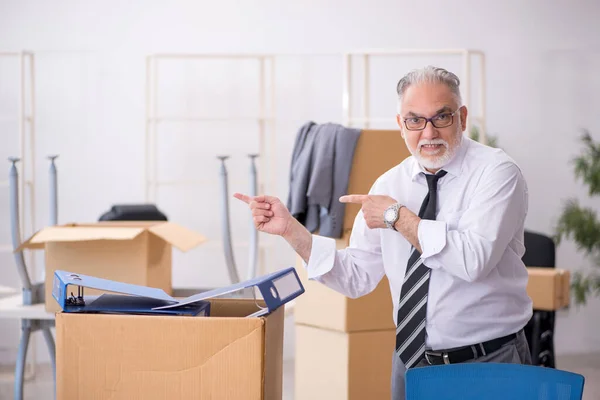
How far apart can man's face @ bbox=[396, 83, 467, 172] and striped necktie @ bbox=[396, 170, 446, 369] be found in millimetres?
51

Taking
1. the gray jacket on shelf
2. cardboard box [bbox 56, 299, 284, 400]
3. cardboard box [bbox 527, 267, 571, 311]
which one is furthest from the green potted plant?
cardboard box [bbox 56, 299, 284, 400]

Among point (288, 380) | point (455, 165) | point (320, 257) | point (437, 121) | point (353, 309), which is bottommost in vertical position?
point (288, 380)

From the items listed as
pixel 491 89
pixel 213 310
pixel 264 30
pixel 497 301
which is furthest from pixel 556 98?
pixel 213 310

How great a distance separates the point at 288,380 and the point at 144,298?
3.44 m

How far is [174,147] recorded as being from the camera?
5254 millimetres

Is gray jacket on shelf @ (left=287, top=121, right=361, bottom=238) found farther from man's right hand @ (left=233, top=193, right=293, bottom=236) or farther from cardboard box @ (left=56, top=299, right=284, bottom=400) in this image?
cardboard box @ (left=56, top=299, right=284, bottom=400)

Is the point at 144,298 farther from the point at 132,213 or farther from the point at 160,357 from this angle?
the point at 132,213

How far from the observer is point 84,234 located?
86.5 inches

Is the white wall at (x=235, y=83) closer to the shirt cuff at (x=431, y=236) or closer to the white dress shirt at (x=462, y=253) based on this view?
the white dress shirt at (x=462, y=253)

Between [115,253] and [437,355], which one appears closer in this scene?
[437,355]

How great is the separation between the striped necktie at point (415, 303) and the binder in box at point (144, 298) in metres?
0.56

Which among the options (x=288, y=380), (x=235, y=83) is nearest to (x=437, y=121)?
(x=288, y=380)

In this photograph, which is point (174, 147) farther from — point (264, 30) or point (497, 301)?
point (497, 301)

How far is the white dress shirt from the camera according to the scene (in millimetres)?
1664
